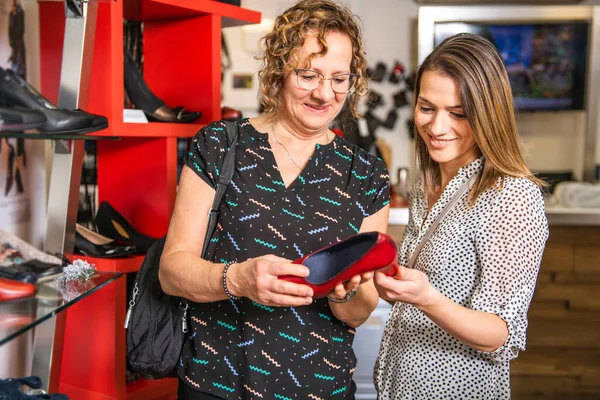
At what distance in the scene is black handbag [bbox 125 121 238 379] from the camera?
1.54 metres

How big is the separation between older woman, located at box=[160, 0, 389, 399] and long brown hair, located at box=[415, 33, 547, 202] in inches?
9.8

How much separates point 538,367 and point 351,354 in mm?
2390

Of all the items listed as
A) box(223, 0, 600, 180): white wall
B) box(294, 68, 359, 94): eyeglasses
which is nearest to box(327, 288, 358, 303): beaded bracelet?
box(294, 68, 359, 94): eyeglasses

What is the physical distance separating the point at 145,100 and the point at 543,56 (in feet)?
8.94

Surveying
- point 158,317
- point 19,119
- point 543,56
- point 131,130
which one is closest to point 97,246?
point 131,130

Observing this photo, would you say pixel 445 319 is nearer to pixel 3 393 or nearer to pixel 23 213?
pixel 3 393

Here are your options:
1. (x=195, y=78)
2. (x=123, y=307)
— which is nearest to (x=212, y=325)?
(x=123, y=307)

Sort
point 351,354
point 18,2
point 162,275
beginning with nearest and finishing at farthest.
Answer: point 162,275
point 351,354
point 18,2

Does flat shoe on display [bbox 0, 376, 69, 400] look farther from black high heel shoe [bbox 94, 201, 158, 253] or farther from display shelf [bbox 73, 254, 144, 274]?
black high heel shoe [bbox 94, 201, 158, 253]

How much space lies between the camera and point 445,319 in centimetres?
137

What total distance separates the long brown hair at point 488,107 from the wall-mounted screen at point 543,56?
2.53 metres

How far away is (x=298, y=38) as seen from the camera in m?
1.52

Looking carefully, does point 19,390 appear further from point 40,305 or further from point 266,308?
point 266,308

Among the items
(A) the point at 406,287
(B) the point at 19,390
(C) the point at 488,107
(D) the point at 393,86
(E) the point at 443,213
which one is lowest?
(B) the point at 19,390
